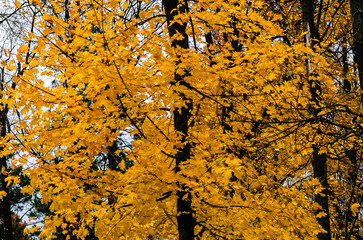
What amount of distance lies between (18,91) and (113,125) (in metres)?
1.31

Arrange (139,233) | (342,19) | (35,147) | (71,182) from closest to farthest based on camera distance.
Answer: (71,182) → (35,147) → (139,233) → (342,19)

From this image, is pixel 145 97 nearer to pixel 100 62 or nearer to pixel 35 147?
pixel 100 62

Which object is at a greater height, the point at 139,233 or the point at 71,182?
the point at 71,182

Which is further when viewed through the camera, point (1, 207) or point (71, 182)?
point (1, 207)

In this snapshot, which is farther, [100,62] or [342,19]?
[342,19]

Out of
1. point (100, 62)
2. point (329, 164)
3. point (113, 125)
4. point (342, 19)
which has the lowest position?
point (113, 125)

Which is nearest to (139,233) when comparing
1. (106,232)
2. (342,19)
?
(106,232)

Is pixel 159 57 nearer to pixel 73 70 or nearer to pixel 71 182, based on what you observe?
pixel 73 70

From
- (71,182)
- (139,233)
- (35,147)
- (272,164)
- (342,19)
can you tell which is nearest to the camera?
(71,182)

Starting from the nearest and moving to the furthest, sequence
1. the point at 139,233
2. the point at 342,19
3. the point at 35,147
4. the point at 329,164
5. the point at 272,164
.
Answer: the point at 35,147
the point at 139,233
the point at 272,164
the point at 329,164
the point at 342,19

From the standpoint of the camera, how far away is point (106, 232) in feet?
13.7

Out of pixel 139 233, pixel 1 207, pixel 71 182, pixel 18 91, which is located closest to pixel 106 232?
pixel 139 233

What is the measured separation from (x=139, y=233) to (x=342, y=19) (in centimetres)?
994

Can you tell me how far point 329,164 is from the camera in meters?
9.54
